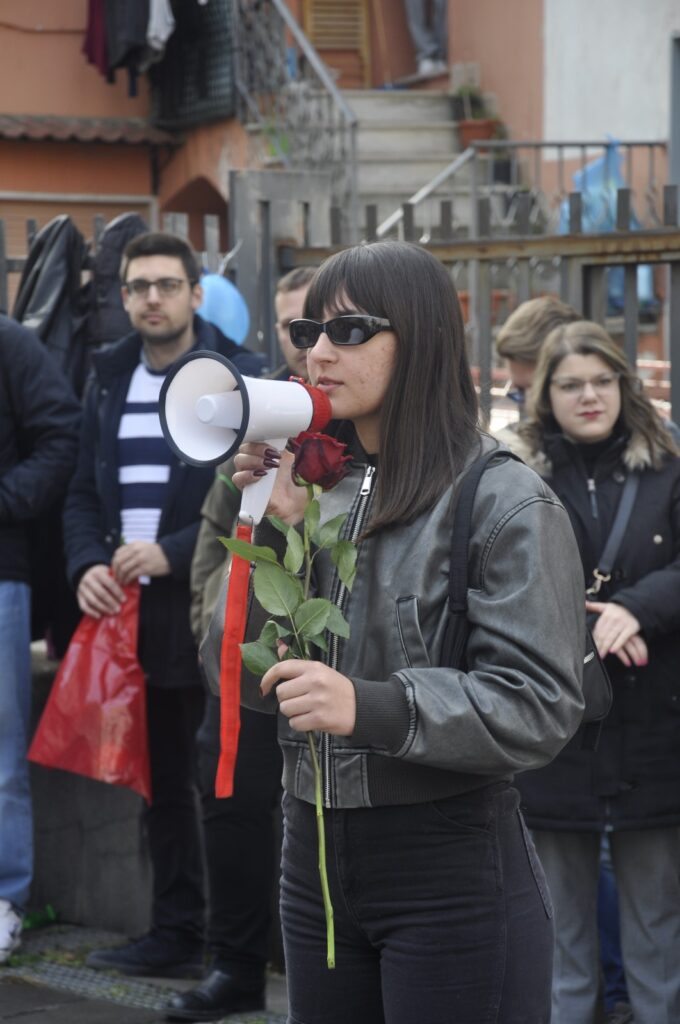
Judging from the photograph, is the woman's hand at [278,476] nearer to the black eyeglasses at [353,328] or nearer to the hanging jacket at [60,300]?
the black eyeglasses at [353,328]

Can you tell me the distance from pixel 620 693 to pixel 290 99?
11.9m

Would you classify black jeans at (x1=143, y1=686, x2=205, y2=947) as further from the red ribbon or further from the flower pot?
the flower pot

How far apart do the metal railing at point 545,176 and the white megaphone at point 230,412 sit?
873cm

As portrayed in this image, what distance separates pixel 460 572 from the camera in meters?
2.36

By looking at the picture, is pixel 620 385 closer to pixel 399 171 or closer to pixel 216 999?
pixel 216 999

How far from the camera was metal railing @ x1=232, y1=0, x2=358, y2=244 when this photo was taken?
1405 cm

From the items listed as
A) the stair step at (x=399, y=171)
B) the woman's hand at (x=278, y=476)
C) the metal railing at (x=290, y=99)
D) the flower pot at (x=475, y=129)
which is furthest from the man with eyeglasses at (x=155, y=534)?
the flower pot at (x=475, y=129)

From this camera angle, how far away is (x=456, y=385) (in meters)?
2.46

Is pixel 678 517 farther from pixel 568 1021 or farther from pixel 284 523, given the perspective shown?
pixel 284 523

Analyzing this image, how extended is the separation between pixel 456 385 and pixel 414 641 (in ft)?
1.32

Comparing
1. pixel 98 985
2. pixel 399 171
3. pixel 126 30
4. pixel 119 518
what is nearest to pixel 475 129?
pixel 399 171

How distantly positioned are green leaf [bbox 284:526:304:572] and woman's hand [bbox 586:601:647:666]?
1583mm

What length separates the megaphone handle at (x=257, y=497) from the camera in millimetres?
2439

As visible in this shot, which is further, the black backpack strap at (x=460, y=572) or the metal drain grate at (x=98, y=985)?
the metal drain grate at (x=98, y=985)
